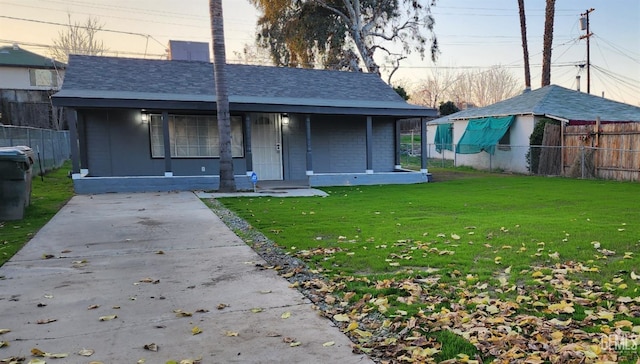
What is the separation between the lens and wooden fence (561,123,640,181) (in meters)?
14.4

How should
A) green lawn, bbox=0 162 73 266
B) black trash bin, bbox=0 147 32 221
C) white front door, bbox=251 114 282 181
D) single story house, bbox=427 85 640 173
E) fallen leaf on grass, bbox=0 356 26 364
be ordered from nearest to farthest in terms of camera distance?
fallen leaf on grass, bbox=0 356 26 364
green lawn, bbox=0 162 73 266
black trash bin, bbox=0 147 32 221
white front door, bbox=251 114 282 181
single story house, bbox=427 85 640 173

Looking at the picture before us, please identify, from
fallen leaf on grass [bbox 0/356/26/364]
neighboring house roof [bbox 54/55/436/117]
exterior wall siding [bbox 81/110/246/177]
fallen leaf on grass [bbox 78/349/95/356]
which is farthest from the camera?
exterior wall siding [bbox 81/110/246/177]

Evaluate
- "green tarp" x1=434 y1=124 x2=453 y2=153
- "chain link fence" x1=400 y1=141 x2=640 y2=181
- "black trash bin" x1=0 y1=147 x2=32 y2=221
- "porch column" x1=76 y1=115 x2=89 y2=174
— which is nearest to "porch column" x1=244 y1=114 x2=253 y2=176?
"porch column" x1=76 y1=115 x2=89 y2=174

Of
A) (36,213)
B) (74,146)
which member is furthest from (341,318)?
(74,146)

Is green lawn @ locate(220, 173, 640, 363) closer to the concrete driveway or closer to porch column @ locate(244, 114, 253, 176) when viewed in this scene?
the concrete driveway

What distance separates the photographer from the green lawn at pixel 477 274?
2881 mm

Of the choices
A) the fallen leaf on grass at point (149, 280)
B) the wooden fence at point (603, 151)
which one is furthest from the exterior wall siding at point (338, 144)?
the fallen leaf on grass at point (149, 280)

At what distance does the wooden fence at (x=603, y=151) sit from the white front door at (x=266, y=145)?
431 inches

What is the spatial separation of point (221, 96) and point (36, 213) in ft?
18.3

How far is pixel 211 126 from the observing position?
1473cm

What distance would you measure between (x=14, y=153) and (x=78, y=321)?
665 centimetres

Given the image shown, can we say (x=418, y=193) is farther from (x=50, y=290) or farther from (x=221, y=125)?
(x=50, y=290)

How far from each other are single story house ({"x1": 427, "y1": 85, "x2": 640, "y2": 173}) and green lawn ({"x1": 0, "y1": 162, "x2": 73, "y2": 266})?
17446 millimetres

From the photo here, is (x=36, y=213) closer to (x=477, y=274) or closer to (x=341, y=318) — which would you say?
(x=341, y=318)
